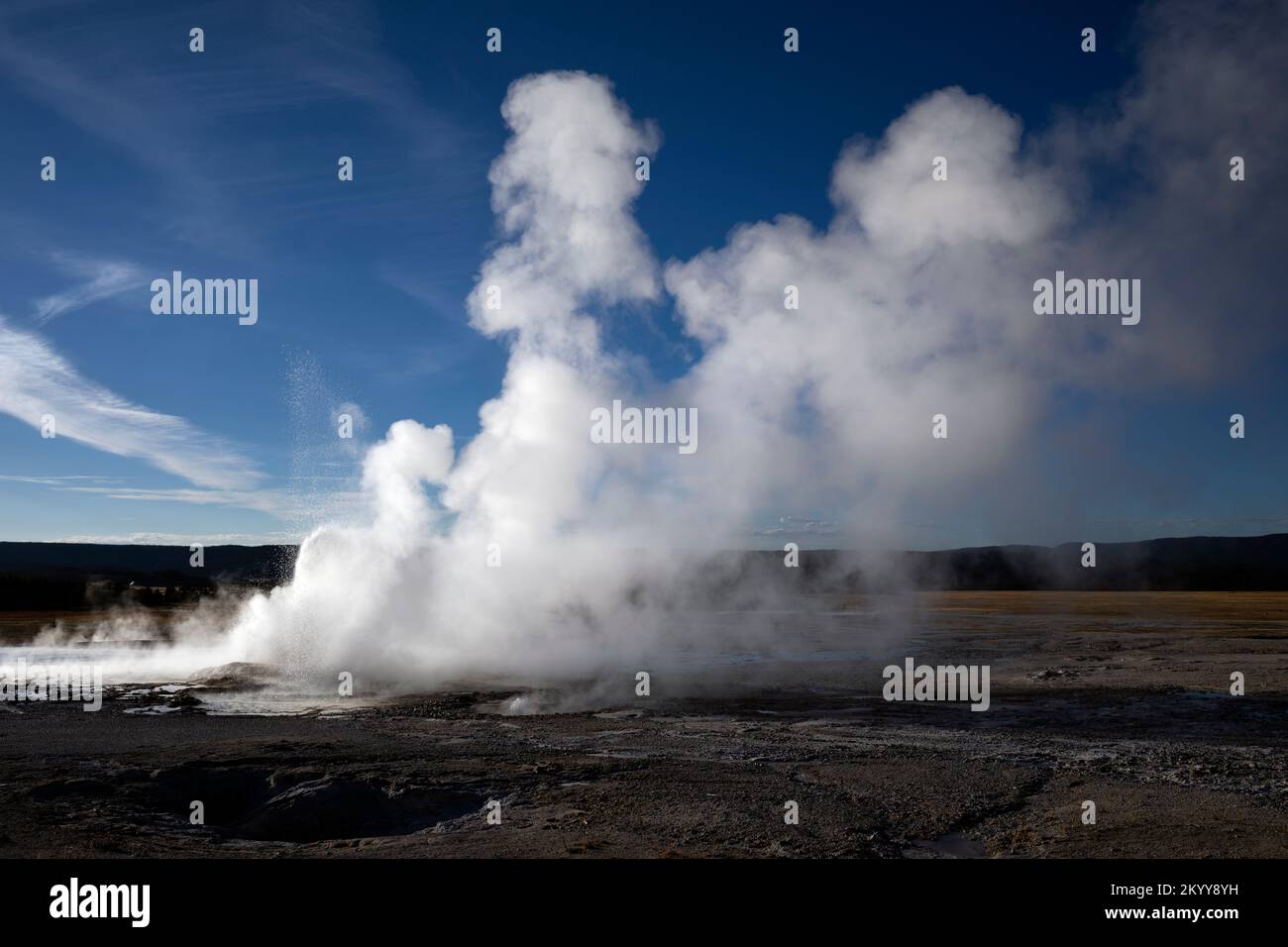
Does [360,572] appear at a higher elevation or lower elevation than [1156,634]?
higher

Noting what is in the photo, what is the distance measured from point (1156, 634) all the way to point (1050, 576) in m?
88.7

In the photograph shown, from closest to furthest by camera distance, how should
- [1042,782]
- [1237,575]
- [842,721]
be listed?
1. [1042,782]
2. [842,721]
3. [1237,575]

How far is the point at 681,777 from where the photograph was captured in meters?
11.5

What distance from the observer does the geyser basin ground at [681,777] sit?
877 cm

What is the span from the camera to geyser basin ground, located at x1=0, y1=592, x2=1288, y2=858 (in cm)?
877

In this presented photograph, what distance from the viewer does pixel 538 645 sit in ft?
91.2

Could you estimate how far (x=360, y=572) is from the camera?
1096 inches
